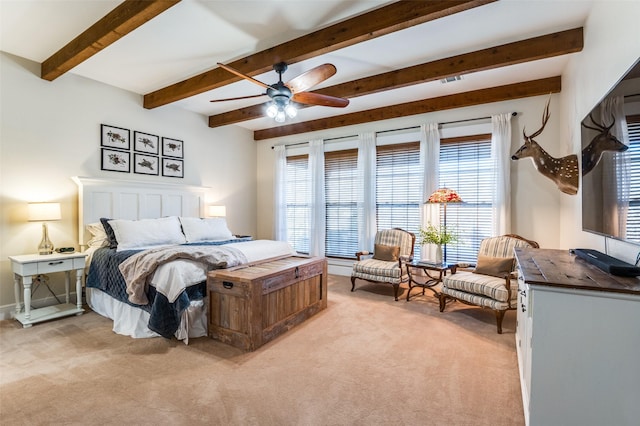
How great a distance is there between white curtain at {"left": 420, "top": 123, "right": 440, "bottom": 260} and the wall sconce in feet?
16.0

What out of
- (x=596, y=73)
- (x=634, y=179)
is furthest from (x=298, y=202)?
(x=634, y=179)

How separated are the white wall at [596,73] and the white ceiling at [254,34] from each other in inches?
11.2

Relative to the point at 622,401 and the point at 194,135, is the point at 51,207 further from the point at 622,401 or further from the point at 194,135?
the point at 622,401

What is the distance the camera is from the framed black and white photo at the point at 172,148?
5020mm

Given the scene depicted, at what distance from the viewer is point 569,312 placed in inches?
60.1

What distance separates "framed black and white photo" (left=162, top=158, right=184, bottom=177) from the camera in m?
5.03

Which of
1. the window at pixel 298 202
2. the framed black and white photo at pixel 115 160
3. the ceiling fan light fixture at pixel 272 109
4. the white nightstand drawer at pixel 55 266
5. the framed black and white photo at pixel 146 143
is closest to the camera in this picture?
the ceiling fan light fixture at pixel 272 109

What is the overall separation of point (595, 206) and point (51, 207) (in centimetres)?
520

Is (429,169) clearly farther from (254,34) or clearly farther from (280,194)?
(254,34)

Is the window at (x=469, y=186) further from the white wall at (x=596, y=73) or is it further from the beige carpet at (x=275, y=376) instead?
the beige carpet at (x=275, y=376)

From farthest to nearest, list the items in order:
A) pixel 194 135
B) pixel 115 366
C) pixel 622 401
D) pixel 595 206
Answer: pixel 194 135
pixel 115 366
pixel 595 206
pixel 622 401

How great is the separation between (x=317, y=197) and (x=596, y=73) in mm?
4218

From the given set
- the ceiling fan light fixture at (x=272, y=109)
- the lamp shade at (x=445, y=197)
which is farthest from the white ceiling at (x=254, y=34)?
the lamp shade at (x=445, y=197)

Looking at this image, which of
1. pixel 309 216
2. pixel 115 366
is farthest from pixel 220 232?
pixel 115 366
